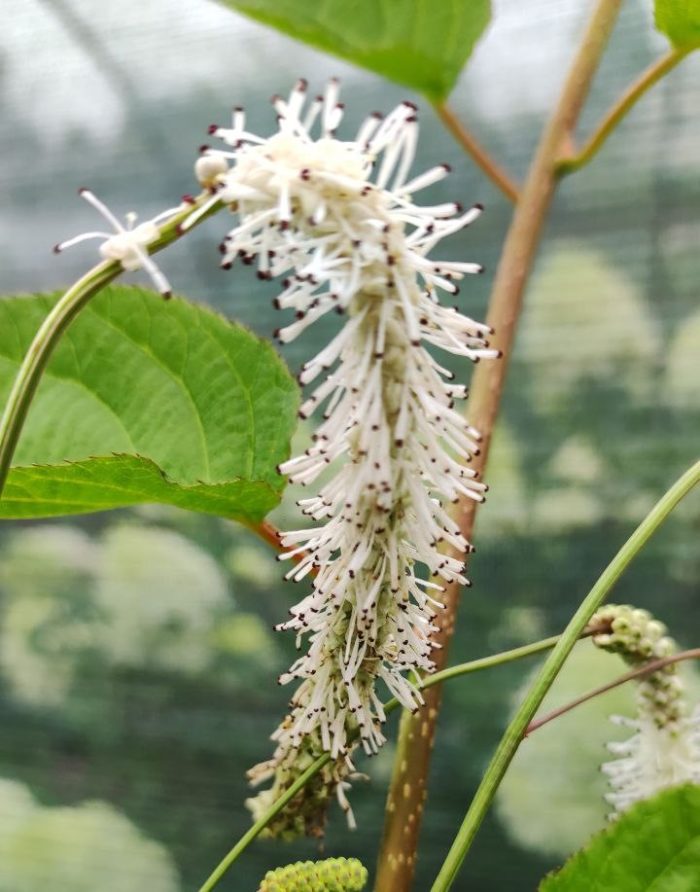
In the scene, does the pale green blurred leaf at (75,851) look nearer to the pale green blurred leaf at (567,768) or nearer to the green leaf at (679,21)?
the pale green blurred leaf at (567,768)

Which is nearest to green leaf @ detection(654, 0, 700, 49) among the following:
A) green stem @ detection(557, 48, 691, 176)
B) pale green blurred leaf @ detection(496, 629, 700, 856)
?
green stem @ detection(557, 48, 691, 176)

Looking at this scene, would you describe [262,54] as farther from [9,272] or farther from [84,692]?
[84,692]

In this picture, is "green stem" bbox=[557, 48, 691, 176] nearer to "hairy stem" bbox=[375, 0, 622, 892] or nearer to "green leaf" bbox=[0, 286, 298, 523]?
"hairy stem" bbox=[375, 0, 622, 892]

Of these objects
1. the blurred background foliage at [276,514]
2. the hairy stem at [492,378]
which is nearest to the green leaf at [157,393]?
the hairy stem at [492,378]

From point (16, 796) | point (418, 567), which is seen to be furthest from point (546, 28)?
point (16, 796)

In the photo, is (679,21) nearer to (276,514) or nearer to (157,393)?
(157,393)
